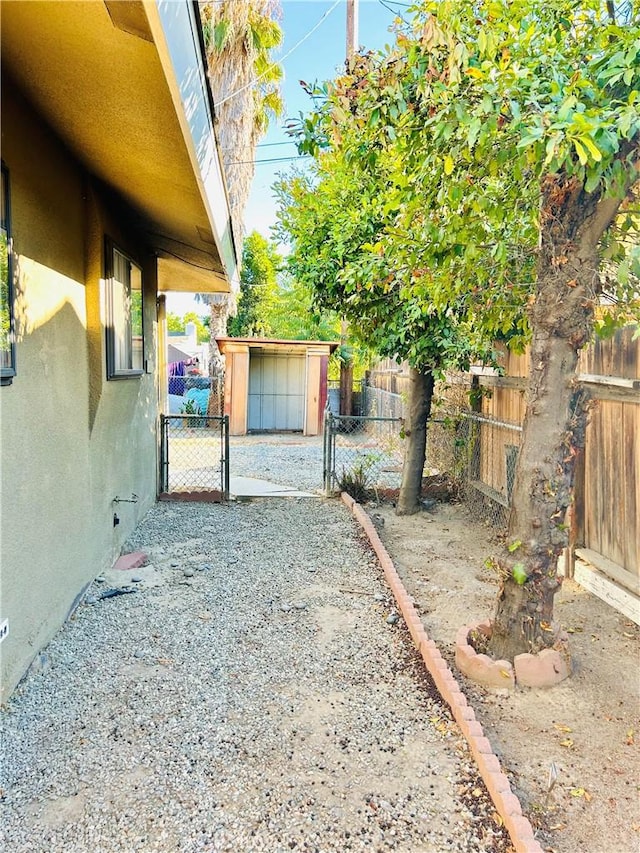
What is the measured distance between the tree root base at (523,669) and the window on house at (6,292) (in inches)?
111

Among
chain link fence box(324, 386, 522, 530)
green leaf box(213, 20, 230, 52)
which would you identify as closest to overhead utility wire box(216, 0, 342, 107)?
green leaf box(213, 20, 230, 52)

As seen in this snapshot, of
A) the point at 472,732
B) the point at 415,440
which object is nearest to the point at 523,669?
the point at 472,732

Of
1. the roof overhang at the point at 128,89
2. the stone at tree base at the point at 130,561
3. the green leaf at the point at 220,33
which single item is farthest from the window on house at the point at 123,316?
the green leaf at the point at 220,33

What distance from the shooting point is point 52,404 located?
10.9 ft

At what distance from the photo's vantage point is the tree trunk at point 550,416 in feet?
9.09

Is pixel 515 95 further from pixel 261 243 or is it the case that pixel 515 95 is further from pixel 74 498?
pixel 261 243

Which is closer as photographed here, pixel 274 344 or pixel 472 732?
pixel 472 732

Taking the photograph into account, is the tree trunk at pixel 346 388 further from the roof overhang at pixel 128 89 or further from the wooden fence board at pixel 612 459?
the wooden fence board at pixel 612 459

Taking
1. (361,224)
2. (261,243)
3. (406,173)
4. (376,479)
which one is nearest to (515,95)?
(406,173)

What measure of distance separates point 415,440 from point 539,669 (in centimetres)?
389

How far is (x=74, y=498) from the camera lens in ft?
12.3

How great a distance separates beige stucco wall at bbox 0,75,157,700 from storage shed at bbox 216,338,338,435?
8907 mm

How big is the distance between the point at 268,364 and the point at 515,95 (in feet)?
42.2

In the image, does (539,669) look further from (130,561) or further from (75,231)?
(75,231)
